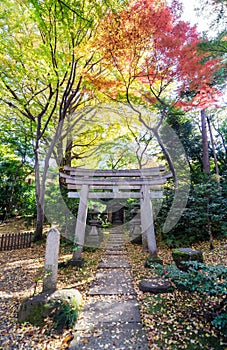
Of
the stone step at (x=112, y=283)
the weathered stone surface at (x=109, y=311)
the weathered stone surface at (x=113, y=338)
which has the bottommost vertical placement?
the stone step at (x=112, y=283)

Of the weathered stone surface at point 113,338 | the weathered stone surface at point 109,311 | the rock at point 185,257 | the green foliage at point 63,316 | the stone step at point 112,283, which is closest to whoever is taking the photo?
the weathered stone surface at point 113,338

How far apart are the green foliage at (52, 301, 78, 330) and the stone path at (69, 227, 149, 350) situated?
0.36 feet

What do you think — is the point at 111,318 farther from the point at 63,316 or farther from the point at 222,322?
the point at 222,322

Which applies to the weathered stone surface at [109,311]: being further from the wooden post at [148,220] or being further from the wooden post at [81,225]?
the wooden post at [148,220]

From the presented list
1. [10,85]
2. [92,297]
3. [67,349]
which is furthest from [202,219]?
[10,85]

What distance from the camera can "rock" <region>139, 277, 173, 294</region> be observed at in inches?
124

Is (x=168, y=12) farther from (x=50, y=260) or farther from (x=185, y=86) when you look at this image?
(x=50, y=260)

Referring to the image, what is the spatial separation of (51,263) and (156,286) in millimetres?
1884

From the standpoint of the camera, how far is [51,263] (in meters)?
3.08

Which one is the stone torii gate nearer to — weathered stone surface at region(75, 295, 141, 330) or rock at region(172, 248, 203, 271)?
rock at region(172, 248, 203, 271)

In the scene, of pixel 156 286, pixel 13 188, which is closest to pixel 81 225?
pixel 156 286

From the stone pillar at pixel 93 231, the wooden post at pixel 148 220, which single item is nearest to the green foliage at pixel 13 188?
the stone pillar at pixel 93 231

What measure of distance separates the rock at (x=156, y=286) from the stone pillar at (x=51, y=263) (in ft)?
5.14

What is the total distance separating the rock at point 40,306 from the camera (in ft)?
7.89
